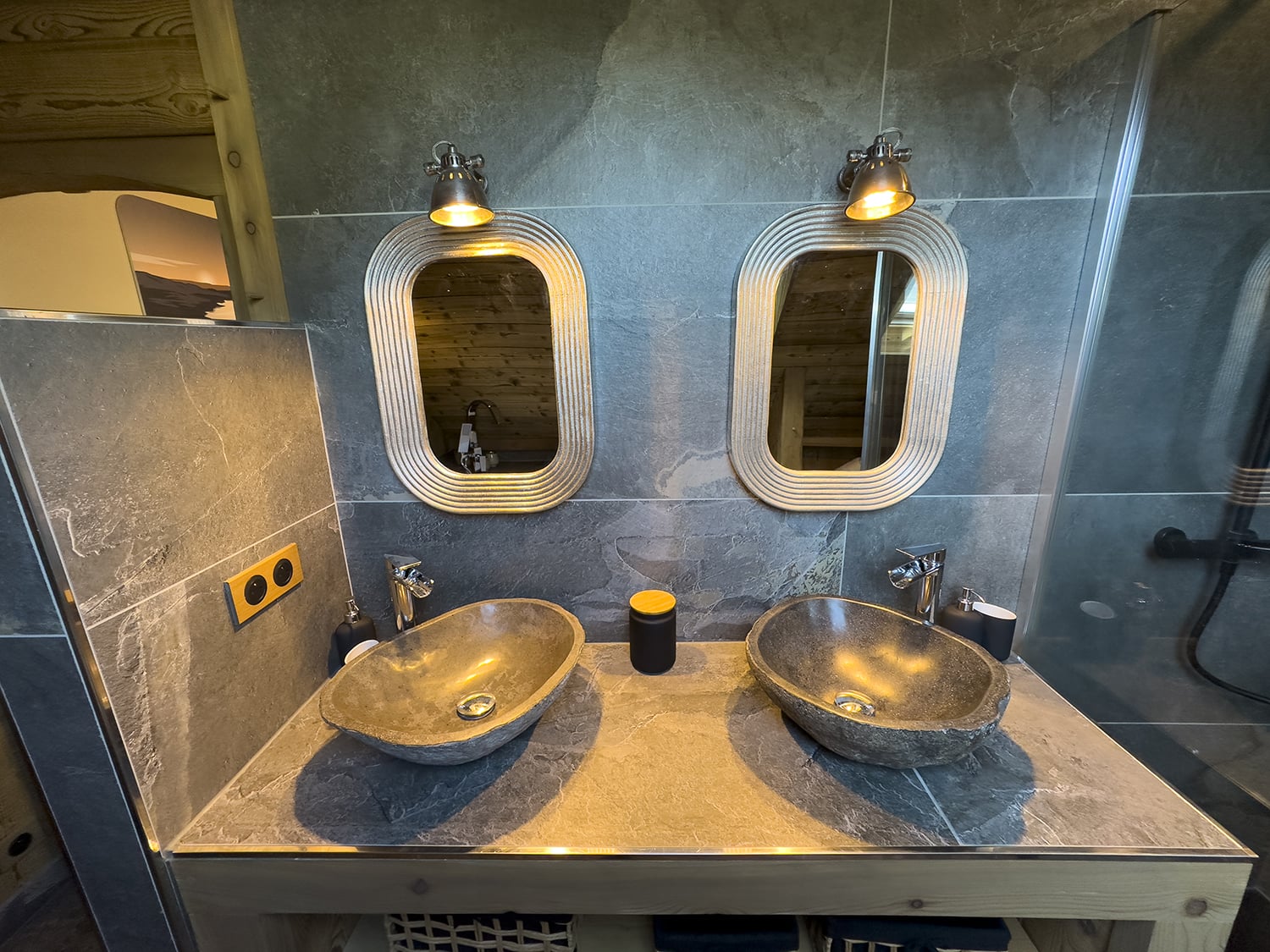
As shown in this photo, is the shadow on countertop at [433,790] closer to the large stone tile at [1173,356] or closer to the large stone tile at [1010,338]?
the large stone tile at [1010,338]

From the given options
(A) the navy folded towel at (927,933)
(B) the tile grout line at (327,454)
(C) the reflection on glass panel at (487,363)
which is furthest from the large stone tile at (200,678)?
(A) the navy folded towel at (927,933)

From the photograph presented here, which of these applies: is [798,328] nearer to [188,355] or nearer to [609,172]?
[609,172]

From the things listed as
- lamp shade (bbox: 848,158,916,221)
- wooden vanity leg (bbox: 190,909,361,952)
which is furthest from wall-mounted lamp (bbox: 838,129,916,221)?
wooden vanity leg (bbox: 190,909,361,952)

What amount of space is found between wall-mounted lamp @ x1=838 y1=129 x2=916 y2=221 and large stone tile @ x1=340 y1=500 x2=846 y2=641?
2.06ft

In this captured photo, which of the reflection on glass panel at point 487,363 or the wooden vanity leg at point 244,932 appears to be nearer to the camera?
the wooden vanity leg at point 244,932

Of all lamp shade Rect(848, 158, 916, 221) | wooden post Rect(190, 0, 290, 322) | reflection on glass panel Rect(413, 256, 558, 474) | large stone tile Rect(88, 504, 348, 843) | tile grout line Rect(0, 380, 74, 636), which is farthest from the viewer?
reflection on glass panel Rect(413, 256, 558, 474)

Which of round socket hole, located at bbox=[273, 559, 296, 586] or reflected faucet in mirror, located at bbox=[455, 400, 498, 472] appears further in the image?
reflected faucet in mirror, located at bbox=[455, 400, 498, 472]

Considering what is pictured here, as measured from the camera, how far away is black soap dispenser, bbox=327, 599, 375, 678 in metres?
1.02

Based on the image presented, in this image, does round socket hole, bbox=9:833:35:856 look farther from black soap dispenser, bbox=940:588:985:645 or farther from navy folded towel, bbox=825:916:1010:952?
black soap dispenser, bbox=940:588:985:645

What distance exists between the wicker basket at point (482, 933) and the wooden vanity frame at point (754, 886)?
210mm

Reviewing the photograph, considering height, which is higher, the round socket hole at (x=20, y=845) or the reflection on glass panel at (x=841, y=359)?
the reflection on glass panel at (x=841, y=359)

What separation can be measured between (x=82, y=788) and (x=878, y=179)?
4.99 feet

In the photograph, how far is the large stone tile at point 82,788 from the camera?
0.59m

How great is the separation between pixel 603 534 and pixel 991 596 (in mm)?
960
